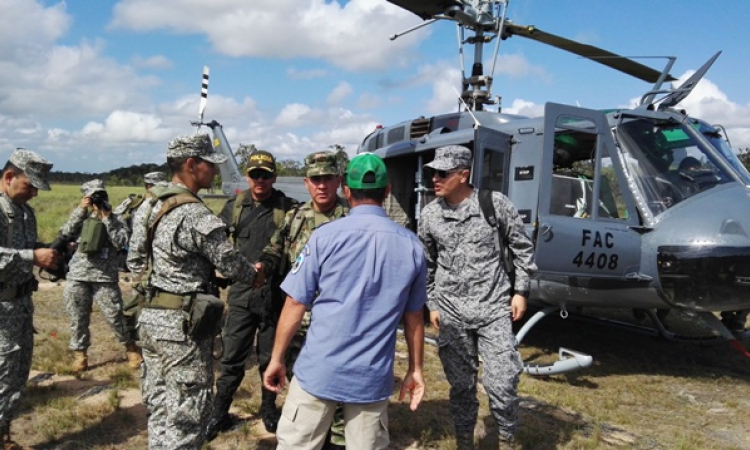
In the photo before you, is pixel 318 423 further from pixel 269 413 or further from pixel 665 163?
pixel 665 163

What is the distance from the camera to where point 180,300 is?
271 cm

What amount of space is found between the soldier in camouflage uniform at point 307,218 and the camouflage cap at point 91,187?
230cm

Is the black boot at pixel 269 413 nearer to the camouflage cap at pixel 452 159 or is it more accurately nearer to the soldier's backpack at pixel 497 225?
the soldier's backpack at pixel 497 225

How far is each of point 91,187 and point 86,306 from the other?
3.56 feet

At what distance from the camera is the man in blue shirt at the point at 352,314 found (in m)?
2.11

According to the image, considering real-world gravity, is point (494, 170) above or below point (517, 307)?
above

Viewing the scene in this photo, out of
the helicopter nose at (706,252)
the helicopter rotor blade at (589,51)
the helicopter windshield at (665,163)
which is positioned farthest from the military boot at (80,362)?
the helicopter rotor blade at (589,51)

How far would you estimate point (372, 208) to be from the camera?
222 cm

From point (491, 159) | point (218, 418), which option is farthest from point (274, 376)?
point (491, 159)

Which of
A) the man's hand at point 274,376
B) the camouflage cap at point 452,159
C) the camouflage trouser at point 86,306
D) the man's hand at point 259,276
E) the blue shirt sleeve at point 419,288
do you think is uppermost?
the camouflage cap at point 452,159

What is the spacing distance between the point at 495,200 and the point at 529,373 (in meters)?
2.27

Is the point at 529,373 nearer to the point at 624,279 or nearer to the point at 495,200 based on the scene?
the point at 624,279

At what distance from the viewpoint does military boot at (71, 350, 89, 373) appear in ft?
16.6

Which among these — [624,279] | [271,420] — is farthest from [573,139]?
[271,420]
